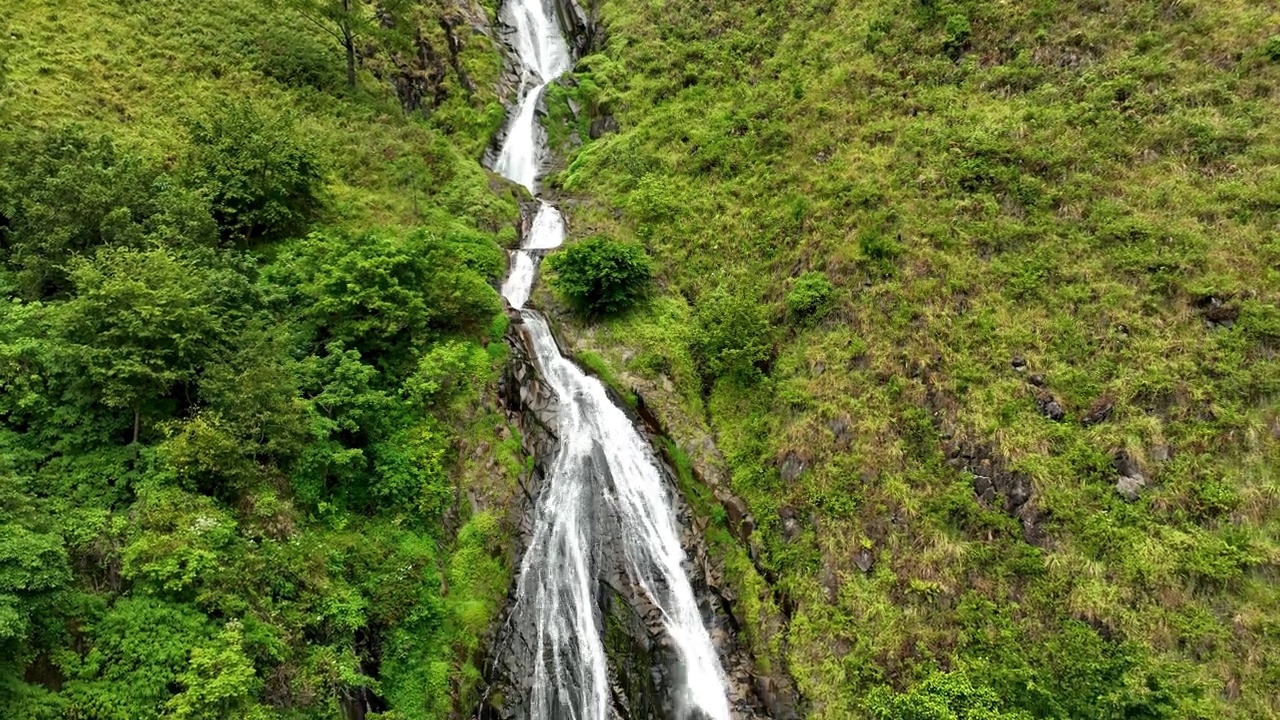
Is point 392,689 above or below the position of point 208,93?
below

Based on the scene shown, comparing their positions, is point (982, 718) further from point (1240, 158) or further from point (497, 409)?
point (1240, 158)

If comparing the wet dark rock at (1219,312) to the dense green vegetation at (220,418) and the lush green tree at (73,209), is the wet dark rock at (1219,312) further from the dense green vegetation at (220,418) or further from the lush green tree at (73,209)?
the lush green tree at (73,209)

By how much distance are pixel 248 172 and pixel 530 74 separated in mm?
22330

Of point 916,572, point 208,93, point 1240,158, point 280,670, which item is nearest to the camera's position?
point 280,670

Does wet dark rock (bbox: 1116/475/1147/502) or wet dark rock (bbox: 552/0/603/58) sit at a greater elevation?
wet dark rock (bbox: 552/0/603/58)

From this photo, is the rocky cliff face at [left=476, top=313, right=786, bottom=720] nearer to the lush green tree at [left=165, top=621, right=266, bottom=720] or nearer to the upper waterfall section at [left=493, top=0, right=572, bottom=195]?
the lush green tree at [left=165, top=621, right=266, bottom=720]

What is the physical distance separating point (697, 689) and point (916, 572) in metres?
6.08

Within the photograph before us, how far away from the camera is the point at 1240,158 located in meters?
15.6

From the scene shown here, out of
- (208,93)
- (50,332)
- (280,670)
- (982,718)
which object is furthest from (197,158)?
(982,718)

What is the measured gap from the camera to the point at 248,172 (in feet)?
62.5

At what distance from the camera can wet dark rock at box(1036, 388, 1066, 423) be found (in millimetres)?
14156

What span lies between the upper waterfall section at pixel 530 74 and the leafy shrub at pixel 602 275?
997 centimetres

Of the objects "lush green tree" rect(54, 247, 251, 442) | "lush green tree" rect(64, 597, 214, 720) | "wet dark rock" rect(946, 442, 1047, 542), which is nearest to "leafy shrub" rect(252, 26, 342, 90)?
"lush green tree" rect(54, 247, 251, 442)

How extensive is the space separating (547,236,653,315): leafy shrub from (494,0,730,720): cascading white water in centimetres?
184
